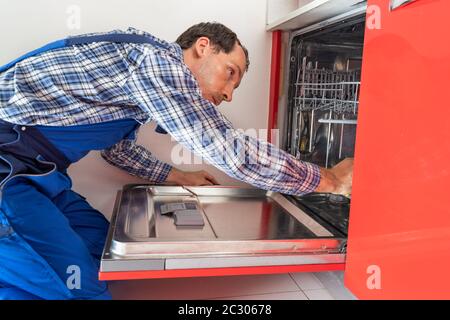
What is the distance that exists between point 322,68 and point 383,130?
694mm

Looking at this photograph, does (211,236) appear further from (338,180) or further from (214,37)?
(214,37)

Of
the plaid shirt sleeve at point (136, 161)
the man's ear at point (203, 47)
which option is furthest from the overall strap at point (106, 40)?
the plaid shirt sleeve at point (136, 161)

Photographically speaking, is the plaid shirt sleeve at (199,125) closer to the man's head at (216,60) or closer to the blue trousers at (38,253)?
the man's head at (216,60)

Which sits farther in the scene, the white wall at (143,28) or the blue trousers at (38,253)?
the white wall at (143,28)

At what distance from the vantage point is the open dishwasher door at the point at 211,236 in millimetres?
973

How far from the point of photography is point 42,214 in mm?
1067

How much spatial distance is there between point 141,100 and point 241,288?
0.72 metres

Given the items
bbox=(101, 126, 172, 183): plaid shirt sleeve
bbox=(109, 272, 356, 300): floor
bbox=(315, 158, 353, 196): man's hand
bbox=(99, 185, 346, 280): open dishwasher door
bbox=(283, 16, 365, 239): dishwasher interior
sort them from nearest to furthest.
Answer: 1. bbox=(99, 185, 346, 280): open dishwasher door
2. bbox=(315, 158, 353, 196): man's hand
3. bbox=(109, 272, 356, 300): floor
4. bbox=(283, 16, 365, 239): dishwasher interior
5. bbox=(101, 126, 172, 183): plaid shirt sleeve

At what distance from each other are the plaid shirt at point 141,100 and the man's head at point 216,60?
100mm

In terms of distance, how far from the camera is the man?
0.99m

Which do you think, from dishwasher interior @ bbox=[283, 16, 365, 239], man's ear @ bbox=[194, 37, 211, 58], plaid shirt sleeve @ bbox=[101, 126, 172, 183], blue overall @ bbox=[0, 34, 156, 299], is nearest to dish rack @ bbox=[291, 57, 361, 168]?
dishwasher interior @ bbox=[283, 16, 365, 239]

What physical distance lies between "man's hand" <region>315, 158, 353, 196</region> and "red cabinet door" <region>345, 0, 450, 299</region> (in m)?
0.11

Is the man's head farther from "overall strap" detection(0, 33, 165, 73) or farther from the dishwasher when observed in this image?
the dishwasher

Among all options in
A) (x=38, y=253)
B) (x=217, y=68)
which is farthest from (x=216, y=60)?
(x=38, y=253)
